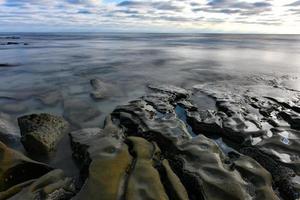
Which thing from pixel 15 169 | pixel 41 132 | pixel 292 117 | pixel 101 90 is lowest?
pixel 101 90

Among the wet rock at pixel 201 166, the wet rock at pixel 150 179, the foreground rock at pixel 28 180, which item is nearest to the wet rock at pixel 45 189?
the foreground rock at pixel 28 180

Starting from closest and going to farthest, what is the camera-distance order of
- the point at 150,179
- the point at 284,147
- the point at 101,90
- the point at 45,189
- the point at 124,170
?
the point at 45,189 → the point at 150,179 → the point at 124,170 → the point at 284,147 → the point at 101,90

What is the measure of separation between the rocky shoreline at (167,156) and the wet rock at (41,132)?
0.02 meters

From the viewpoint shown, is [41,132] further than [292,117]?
No

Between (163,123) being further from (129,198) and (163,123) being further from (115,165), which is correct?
(129,198)

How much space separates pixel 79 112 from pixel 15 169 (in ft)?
15.7

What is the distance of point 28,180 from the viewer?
17.8ft

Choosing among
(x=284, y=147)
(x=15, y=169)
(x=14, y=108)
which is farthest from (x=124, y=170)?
(x=14, y=108)

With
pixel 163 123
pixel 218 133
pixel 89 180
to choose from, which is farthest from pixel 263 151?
pixel 89 180

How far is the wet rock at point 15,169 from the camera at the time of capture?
524 cm

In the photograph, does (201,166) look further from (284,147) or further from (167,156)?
(284,147)

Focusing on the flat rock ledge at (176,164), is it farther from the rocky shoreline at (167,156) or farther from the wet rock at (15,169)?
the wet rock at (15,169)

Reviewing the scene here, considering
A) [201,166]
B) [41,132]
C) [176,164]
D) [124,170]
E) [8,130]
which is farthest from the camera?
[8,130]

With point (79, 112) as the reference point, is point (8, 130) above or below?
above
